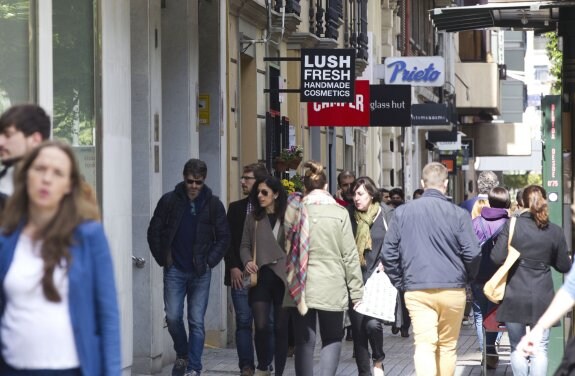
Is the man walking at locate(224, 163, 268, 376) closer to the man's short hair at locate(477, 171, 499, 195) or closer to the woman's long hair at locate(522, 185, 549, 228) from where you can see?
the woman's long hair at locate(522, 185, 549, 228)

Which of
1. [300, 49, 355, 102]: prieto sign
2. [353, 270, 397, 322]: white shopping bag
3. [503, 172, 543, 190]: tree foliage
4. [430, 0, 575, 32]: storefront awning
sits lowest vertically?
[503, 172, 543, 190]: tree foliage

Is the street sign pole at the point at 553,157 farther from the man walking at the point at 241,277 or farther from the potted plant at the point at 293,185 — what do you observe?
the potted plant at the point at 293,185

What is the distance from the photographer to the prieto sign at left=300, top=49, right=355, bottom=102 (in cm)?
2005

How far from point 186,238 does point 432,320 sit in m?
2.63

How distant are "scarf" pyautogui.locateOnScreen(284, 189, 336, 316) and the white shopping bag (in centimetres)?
118

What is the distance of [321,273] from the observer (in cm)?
1147

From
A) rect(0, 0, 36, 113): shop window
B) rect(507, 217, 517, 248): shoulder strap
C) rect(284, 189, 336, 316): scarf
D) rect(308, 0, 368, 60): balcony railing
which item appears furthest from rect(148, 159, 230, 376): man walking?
rect(308, 0, 368, 60): balcony railing

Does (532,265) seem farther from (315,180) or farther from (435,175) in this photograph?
(315,180)

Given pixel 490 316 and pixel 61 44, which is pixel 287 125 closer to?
pixel 490 316

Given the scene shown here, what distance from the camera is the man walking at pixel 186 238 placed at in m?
12.8

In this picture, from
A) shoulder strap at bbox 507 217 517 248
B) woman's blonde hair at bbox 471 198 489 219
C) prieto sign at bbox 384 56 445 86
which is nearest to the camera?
shoulder strap at bbox 507 217 517 248

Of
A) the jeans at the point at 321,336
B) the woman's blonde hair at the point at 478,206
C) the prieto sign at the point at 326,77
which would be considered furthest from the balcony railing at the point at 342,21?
the jeans at the point at 321,336

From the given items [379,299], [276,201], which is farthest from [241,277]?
[379,299]

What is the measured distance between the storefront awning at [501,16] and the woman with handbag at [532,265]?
2.15 m
